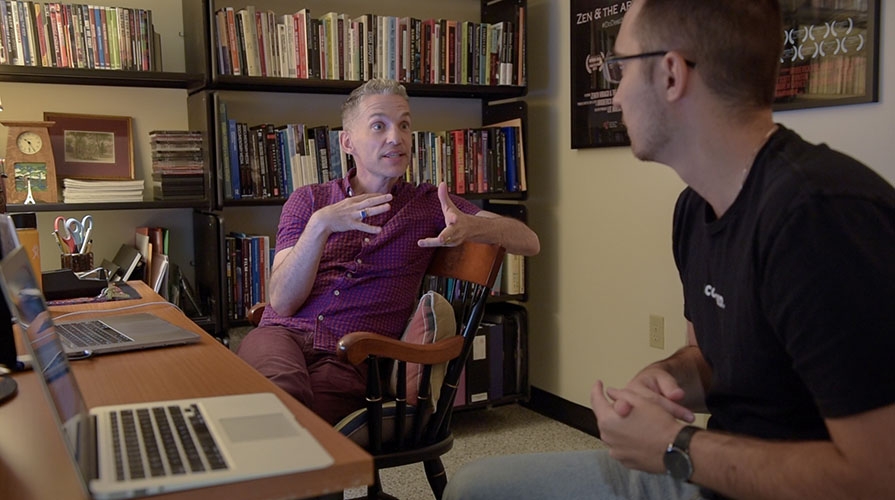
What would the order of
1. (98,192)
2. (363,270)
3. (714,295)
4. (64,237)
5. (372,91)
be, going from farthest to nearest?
(98,192), (64,237), (372,91), (363,270), (714,295)

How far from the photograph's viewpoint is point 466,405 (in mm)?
3154

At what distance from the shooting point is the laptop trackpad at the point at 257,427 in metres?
0.89

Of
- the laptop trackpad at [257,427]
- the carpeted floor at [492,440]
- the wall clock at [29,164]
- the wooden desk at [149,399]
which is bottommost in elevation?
the carpeted floor at [492,440]

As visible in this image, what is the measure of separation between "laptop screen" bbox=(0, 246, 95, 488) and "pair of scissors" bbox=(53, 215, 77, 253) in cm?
158

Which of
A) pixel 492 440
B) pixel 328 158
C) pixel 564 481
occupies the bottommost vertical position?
pixel 492 440

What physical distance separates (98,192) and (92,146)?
0.27 metres

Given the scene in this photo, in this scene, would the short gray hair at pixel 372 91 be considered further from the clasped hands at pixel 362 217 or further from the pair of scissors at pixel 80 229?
the pair of scissors at pixel 80 229

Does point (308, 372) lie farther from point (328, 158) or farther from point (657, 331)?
point (657, 331)

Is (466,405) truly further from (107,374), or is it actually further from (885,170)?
(107,374)

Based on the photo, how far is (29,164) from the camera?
2559 mm

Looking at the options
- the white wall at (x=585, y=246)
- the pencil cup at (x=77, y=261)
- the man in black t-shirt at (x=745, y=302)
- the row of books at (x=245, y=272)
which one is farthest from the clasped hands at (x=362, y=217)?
the white wall at (x=585, y=246)

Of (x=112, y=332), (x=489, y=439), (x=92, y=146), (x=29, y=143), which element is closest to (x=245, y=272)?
(x=92, y=146)

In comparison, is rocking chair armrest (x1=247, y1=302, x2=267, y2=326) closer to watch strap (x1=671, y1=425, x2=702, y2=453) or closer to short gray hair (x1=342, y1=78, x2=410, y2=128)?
short gray hair (x1=342, y1=78, x2=410, y2=128)

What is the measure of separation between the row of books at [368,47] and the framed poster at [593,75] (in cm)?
25
